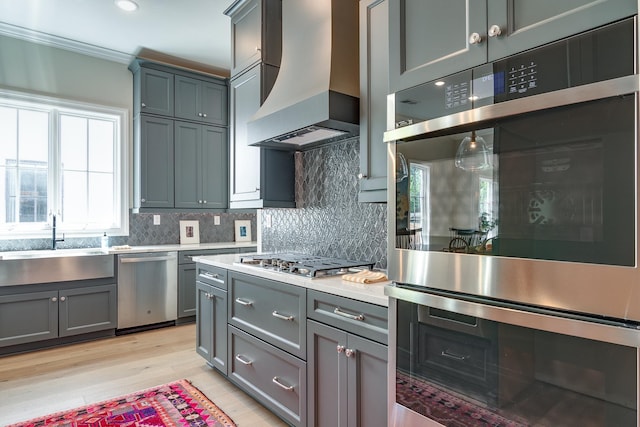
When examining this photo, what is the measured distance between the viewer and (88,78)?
13.8ft

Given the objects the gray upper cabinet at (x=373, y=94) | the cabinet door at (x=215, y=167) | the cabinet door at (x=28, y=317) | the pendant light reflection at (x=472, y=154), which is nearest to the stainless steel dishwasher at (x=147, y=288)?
the cabinet door at (x=28, y=317)

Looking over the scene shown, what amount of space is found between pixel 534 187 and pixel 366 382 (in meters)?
1.04

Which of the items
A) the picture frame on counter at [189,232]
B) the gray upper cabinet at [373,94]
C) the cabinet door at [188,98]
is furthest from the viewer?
the picture frame on counter at [189,232]

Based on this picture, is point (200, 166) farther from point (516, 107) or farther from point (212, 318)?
point (516, 107)

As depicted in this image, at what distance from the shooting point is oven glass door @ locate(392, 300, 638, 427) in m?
0.90

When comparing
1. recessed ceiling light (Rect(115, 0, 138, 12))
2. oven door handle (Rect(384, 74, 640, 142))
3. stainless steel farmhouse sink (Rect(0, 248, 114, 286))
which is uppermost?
recessed ceiling light (Rect(115, 0, 138, 12))

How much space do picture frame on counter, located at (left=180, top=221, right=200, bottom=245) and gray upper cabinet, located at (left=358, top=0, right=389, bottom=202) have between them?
3427 millimetres

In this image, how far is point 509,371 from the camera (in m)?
1.08

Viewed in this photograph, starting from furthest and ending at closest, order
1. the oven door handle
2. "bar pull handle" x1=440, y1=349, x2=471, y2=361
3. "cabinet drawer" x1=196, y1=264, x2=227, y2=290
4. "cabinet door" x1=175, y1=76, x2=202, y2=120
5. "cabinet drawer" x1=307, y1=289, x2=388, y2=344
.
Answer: "cabinet door" x1=175, y1=76, x2=202, y2=120 → "cabinet drawer" x1=196, y1=264, x2=227, y2=290 → "cabinet drawer" x1=307, y1=289, x2=388, y2=344 → "bar pull handle" x1=440, y1=349, x2=471, y2=361 → the oven door handle

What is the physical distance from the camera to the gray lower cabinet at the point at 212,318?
8.79 ft

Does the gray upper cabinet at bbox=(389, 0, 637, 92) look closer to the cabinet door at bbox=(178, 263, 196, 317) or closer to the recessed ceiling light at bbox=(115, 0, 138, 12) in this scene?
the recessed ceiling light at bbox=(115, 0, 138, 12)

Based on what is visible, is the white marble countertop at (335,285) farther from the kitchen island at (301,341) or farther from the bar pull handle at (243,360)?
the bar pull handle at (243,360)

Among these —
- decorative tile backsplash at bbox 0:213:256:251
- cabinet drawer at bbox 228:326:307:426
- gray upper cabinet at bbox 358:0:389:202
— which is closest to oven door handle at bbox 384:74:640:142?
gray upper cabinet at bbox 358:0:389:202

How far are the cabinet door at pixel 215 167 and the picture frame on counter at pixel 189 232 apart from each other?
0.40 m
